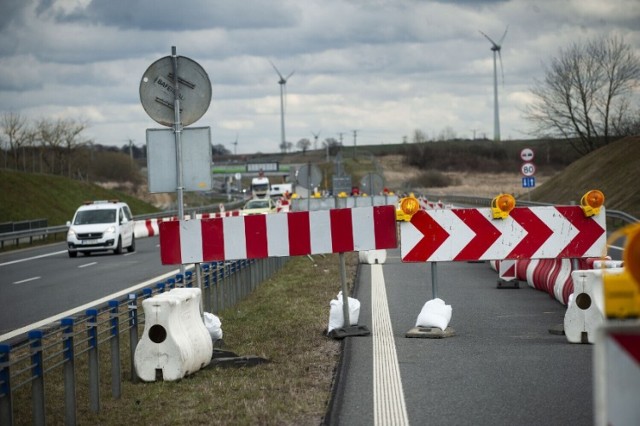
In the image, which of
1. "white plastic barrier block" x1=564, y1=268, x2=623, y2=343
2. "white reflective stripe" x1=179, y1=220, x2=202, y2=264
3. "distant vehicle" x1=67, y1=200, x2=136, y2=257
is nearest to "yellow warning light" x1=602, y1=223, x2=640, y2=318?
"white plastic barrier block" x1=564, y1=268, x2=623, y2=343

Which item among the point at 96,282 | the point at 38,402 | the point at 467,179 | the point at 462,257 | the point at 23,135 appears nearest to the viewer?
the point at 38,402

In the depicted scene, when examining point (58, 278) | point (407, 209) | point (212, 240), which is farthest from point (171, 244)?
point (58, 278)

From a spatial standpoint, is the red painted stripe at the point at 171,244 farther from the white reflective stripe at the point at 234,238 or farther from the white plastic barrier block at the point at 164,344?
the white plastic barrier block at the point at 164,344

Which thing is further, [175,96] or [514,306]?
[514,306]

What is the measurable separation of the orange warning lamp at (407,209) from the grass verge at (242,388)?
Result: 1572 mm

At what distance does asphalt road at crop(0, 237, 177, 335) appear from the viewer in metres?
19.6

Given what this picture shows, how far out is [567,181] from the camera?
76938mm

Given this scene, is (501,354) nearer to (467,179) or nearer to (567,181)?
(567,181)

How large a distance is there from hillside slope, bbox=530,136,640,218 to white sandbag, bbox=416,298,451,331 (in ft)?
136

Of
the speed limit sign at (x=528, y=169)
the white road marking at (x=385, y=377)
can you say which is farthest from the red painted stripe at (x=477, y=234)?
the speed limit sign at (x=528, y=169)

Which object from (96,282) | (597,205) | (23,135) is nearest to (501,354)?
(597,205)

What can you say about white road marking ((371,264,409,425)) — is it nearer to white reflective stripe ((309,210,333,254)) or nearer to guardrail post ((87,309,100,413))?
white reflective stripe ((309,210,333,254))

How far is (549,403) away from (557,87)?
72.2 metres

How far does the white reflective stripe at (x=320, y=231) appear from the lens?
12.3 m
